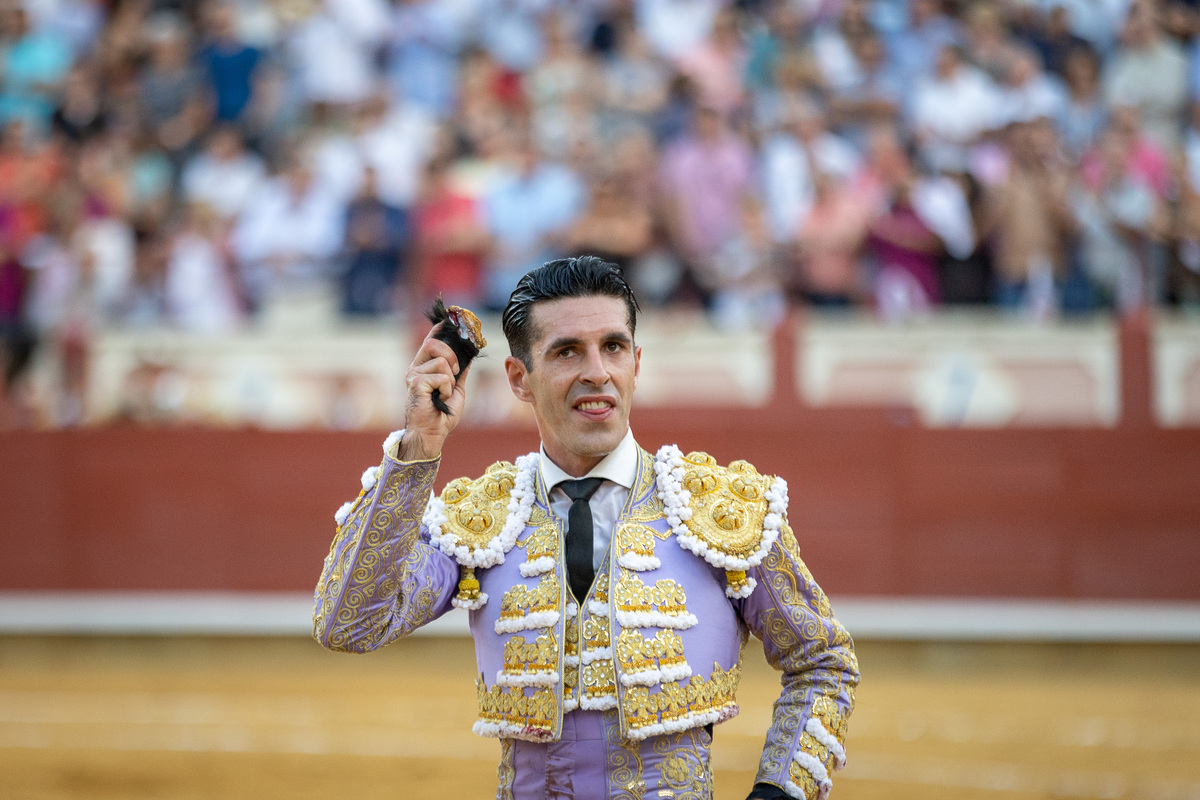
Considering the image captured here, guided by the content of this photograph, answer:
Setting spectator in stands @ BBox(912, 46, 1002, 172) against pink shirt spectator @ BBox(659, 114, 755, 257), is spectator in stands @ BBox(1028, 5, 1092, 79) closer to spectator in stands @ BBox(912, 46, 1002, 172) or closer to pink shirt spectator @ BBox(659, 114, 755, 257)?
spectator in stands @ BBox(912, 46, 1002, 172)

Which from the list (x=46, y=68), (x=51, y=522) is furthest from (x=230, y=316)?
(x=46, y=68)

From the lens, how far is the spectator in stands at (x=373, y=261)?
288 inches

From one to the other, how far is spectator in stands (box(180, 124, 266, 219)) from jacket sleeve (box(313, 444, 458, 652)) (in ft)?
20.8

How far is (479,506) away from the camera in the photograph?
1.99m

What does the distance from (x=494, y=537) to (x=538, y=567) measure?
8 centimetres

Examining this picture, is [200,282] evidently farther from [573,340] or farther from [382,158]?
[573,340]

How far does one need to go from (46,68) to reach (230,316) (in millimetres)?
2716

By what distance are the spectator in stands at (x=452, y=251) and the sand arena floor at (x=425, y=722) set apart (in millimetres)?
1691

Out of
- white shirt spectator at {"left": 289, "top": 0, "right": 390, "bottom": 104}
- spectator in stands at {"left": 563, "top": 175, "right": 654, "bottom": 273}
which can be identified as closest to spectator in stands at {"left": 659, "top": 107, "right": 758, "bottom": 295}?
spectator in stands at {"left": 563, "top": 175, "right": 654, "bottom": 273}

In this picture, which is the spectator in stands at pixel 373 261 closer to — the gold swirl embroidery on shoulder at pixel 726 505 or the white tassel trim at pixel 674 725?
the gold swirl embroidery on shoulder at pixel 726 505

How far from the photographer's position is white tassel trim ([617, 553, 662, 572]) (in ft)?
6.19

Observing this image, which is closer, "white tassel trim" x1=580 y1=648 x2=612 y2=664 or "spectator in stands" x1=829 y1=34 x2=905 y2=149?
"white tassel trim" x1=580 y1=648 x2=612 y2=664

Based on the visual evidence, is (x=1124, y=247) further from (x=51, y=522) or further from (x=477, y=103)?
(x=51, y=522)

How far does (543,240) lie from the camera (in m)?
7.19
